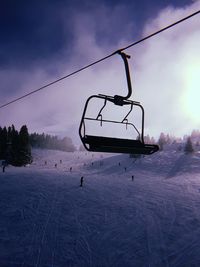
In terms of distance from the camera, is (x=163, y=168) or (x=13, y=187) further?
(x=163, y=168)

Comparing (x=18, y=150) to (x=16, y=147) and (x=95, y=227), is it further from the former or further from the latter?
(x=95, y=227)

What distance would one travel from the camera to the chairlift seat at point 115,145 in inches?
194

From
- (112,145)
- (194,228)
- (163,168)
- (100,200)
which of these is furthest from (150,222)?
(163,168)

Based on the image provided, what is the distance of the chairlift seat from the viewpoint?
4933 millimetres

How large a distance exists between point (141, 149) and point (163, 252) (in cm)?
638

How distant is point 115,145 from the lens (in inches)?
201

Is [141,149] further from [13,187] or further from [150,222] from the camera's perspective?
[13,187]

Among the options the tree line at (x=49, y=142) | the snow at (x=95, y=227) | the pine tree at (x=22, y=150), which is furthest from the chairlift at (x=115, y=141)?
the tree line at (x=49, y=142)

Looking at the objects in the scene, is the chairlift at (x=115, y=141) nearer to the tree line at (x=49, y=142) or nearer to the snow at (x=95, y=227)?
the snow at (x=95, y=227)

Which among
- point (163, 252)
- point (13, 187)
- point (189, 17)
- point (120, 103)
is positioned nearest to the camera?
point (189, 17)

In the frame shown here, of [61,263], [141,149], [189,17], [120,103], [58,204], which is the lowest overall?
[61,263]

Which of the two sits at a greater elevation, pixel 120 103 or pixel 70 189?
pixel 120 103

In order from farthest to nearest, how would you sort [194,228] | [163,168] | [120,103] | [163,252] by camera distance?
[163,168]
[194,228]
[163,252]
[120,103]

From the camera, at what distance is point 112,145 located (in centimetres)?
505
